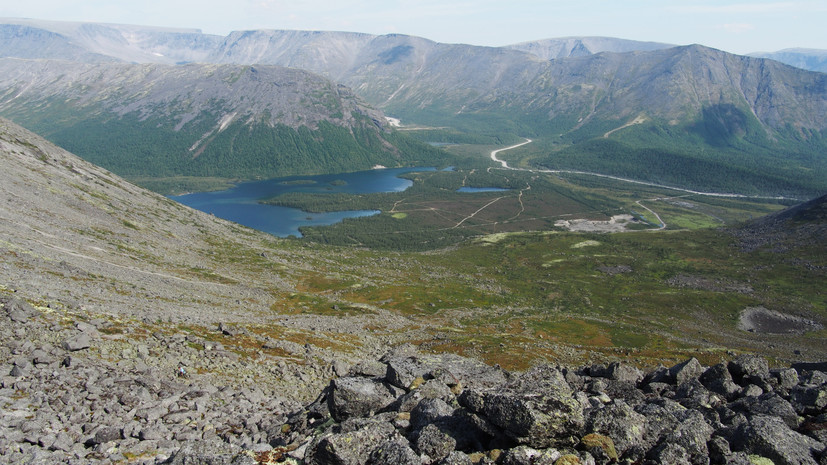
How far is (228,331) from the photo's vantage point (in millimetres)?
49031

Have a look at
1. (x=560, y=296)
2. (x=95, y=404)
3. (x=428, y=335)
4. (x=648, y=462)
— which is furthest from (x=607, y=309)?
(x=95, y=404)

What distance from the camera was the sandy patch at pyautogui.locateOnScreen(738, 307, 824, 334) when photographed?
9312 centimetres

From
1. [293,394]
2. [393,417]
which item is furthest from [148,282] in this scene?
[393,417]

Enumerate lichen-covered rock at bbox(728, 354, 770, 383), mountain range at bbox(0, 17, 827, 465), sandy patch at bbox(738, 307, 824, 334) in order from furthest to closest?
sandy patch at bbox(738, 307, 824, 334) → lichen-covered rock at bbox(728, 354, 770, 383) → mountain range at bbox(0, 17, 827, 465)

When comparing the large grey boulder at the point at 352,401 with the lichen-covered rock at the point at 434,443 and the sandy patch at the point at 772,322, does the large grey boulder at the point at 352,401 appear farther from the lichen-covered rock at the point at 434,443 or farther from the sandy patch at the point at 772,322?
the sandy patch at the point at 772,322

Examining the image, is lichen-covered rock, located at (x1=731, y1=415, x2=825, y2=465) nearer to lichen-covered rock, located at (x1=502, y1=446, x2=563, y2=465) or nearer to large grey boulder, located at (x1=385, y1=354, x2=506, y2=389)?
lichen-covered rock, located at (x1=502, y1=446, x2=563, y2=465)

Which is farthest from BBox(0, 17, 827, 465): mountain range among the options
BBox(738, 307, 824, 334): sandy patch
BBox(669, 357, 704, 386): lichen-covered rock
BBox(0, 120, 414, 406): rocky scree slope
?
BBox(738, 307, 824, 334): sandy patch

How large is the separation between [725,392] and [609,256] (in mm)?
124477

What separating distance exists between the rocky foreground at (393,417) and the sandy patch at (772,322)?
226 feet


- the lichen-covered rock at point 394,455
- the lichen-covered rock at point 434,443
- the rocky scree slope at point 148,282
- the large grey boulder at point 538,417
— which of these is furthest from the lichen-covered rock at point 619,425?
the rocky scree slope at point 148,282

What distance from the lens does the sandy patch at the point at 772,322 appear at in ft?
306

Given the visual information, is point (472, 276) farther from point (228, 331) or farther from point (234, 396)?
point (234, 396)

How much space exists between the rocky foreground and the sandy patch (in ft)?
226

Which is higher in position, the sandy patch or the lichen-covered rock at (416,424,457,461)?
the lichen-covered rock at (416,424,457,461)
